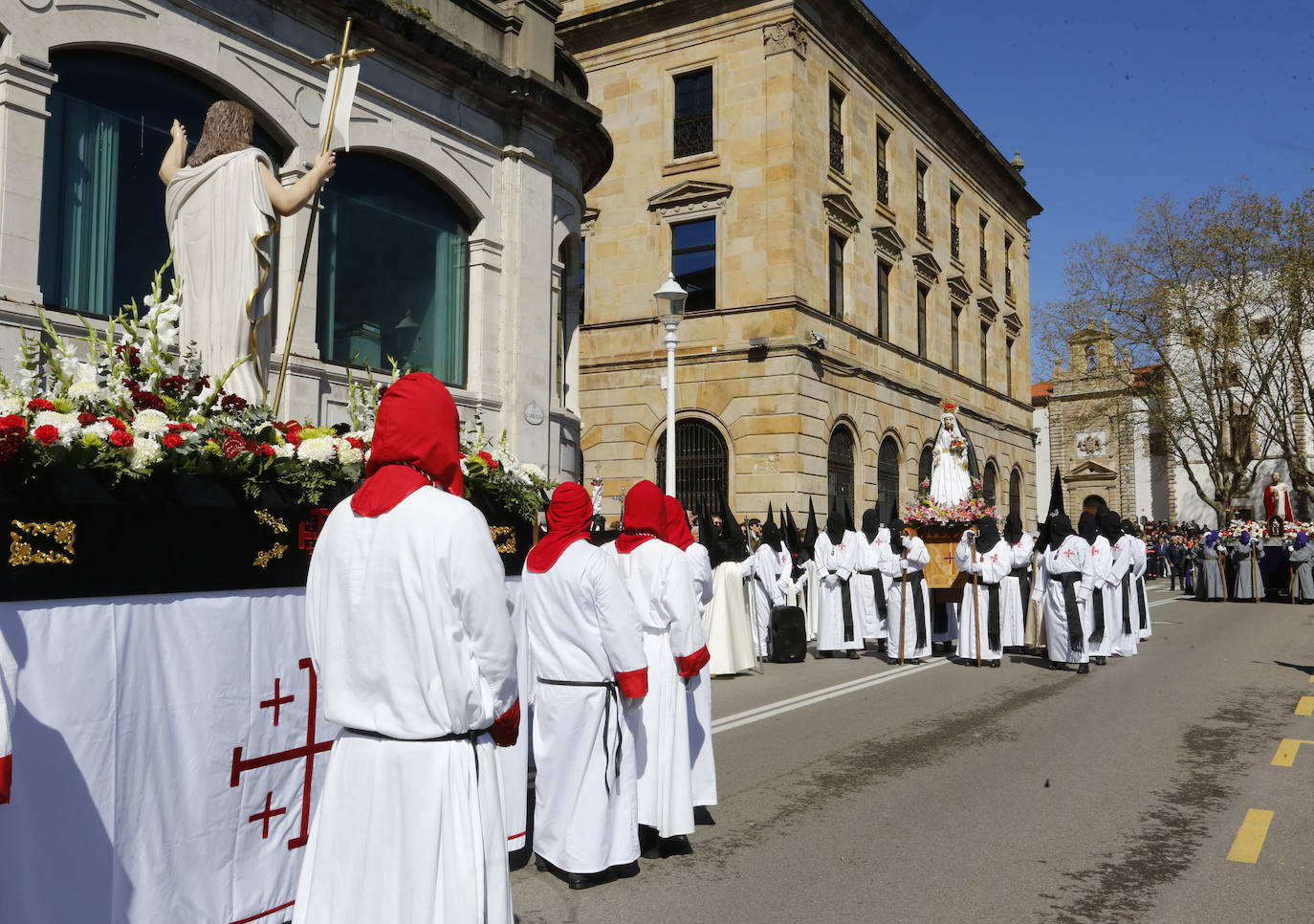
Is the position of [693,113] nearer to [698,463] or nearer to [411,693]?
[698,463]

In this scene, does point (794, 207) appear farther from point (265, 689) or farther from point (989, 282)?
point (265, 689)

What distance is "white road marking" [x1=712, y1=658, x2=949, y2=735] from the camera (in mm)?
10297

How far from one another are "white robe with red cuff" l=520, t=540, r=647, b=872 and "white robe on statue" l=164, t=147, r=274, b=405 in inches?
83.8

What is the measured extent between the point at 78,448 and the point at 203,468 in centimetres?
56

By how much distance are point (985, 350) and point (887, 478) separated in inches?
458

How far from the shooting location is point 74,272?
33.7ft

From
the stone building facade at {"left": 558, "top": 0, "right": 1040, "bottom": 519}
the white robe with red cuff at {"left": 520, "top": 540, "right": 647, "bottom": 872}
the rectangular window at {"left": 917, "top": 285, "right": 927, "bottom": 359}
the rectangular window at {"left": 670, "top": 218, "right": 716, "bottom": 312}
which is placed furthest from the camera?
the rectangular window at {"left": 917, "top": 285, "right": 927, "bottom": 359}

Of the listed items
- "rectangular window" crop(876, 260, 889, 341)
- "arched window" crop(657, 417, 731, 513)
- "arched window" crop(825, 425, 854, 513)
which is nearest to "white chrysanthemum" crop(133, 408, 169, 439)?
"arched window" crop(657, 417, 731, 513)

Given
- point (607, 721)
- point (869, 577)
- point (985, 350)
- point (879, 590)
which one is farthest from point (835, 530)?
point (985, 350)

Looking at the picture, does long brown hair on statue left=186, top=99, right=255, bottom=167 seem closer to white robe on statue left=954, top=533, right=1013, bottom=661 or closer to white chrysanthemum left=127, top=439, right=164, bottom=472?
white chrysanthemum left=127, top=439, right=164, bottom=472

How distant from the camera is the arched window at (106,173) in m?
10.1

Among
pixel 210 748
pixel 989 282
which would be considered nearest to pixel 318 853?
pixel 210 748

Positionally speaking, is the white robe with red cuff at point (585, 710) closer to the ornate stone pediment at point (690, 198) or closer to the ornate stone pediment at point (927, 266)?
the ornate stone pediment at point (690, 198)

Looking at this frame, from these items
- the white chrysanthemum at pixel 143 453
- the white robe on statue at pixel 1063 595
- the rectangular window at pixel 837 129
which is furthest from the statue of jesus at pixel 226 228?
the rectangular window at pixel 837 129
